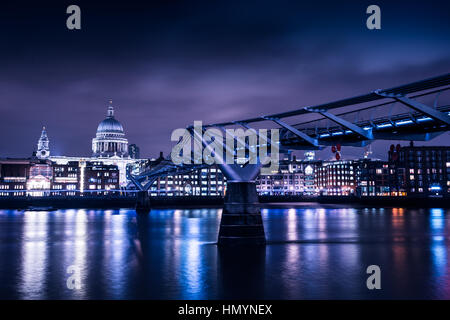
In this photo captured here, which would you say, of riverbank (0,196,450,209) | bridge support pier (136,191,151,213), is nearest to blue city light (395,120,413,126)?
bridge support pier (136,191,151,213)

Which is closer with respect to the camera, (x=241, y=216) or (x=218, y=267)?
(x=218, y=267)

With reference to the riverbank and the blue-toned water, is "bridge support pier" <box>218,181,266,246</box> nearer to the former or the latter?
the blue-toned water

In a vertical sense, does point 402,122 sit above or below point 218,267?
above

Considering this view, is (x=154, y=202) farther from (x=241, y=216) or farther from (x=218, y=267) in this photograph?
(x=218, y=267)

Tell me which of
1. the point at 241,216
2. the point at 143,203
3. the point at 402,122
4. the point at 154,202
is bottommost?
the point at 154,202

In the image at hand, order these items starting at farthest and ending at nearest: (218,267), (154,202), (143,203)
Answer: (154,202)
(143,203)
(218,267)

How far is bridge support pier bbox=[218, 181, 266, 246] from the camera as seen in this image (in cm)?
3803

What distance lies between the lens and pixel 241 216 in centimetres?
3828

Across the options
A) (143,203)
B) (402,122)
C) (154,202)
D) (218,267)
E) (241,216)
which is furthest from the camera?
(154,202)

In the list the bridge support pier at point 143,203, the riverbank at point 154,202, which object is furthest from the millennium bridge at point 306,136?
the riverbank at point 154,202

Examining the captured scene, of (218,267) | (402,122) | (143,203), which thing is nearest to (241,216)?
(218,267)
